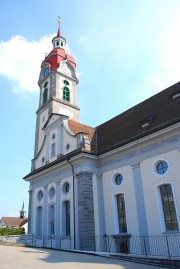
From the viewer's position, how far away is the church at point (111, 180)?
52.2 ft

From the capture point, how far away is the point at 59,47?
39.1 meters

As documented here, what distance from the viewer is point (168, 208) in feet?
50.7

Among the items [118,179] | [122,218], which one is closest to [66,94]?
[118,179]

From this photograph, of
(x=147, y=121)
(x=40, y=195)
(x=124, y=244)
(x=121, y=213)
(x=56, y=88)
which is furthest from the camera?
(x=56, y=88)

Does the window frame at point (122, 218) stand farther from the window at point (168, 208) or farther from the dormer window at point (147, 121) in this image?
the dormer window at point (147, 121)

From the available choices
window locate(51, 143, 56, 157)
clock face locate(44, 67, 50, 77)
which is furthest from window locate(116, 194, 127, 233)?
clock face locate(44, 67, 50, 77)

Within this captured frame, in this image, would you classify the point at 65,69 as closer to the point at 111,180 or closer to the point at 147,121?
the point at 147,121

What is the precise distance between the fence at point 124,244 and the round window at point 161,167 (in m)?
3.81

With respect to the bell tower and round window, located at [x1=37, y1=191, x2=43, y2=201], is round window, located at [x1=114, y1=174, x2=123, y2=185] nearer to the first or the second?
round window, located at [x1=37, y1=191, x2=43, y2=201]

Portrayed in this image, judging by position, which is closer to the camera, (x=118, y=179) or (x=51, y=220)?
(x=118, y=179)

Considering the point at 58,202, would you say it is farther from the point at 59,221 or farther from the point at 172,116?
the point at 172,116

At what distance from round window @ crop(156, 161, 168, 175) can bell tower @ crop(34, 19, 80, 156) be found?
53.6ft

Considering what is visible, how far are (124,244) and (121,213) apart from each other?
205cm

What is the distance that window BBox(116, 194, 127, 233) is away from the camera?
17.8 metres
